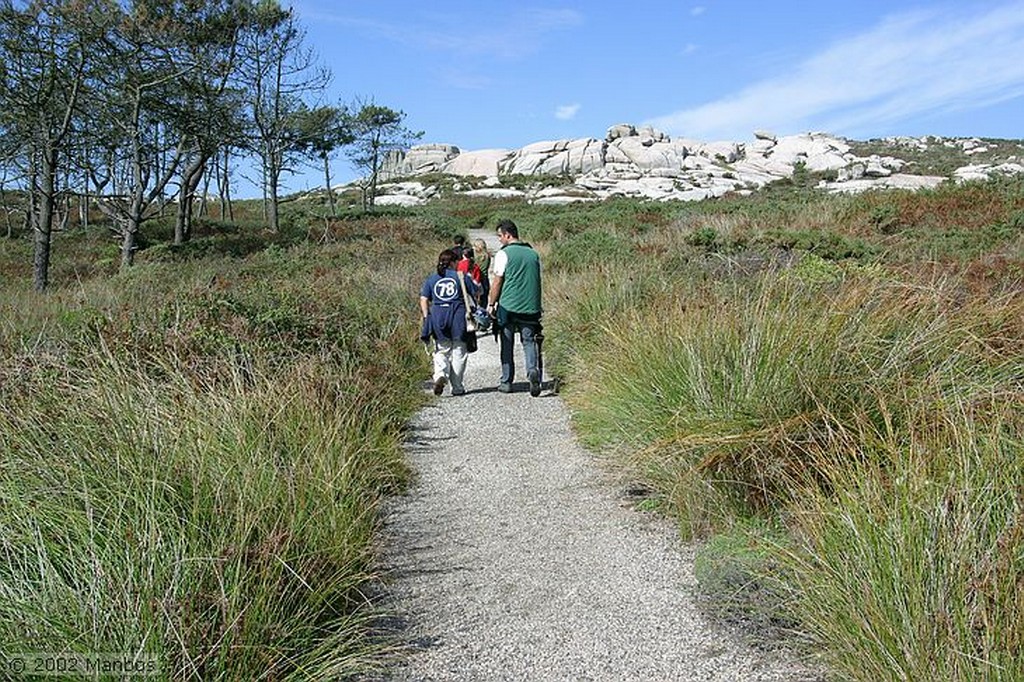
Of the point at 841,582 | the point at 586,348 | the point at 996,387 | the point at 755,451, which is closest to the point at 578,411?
the point at 586,348

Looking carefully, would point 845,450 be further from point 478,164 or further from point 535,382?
point 478,164

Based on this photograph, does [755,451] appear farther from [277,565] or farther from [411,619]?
[277,565]

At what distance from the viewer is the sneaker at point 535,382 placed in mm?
8672

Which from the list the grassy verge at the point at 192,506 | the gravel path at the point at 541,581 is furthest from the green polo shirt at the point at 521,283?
the gravel path at the point at 541,581

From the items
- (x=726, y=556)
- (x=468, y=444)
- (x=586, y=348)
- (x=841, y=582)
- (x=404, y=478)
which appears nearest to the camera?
(x=841, y=582)

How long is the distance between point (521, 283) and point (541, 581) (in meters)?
5.20

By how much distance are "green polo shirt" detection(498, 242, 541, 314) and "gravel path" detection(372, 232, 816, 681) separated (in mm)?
2677

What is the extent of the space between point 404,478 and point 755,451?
2.49 meters

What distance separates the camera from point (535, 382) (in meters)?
8.67

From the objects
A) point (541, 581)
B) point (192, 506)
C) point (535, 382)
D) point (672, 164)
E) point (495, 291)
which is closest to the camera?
point (192, 506)

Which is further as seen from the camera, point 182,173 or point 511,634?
point 182,173

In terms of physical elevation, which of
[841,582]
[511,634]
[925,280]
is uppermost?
[925,280]

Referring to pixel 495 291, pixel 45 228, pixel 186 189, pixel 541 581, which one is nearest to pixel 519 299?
pixel 495 291

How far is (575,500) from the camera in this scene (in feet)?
17.1
